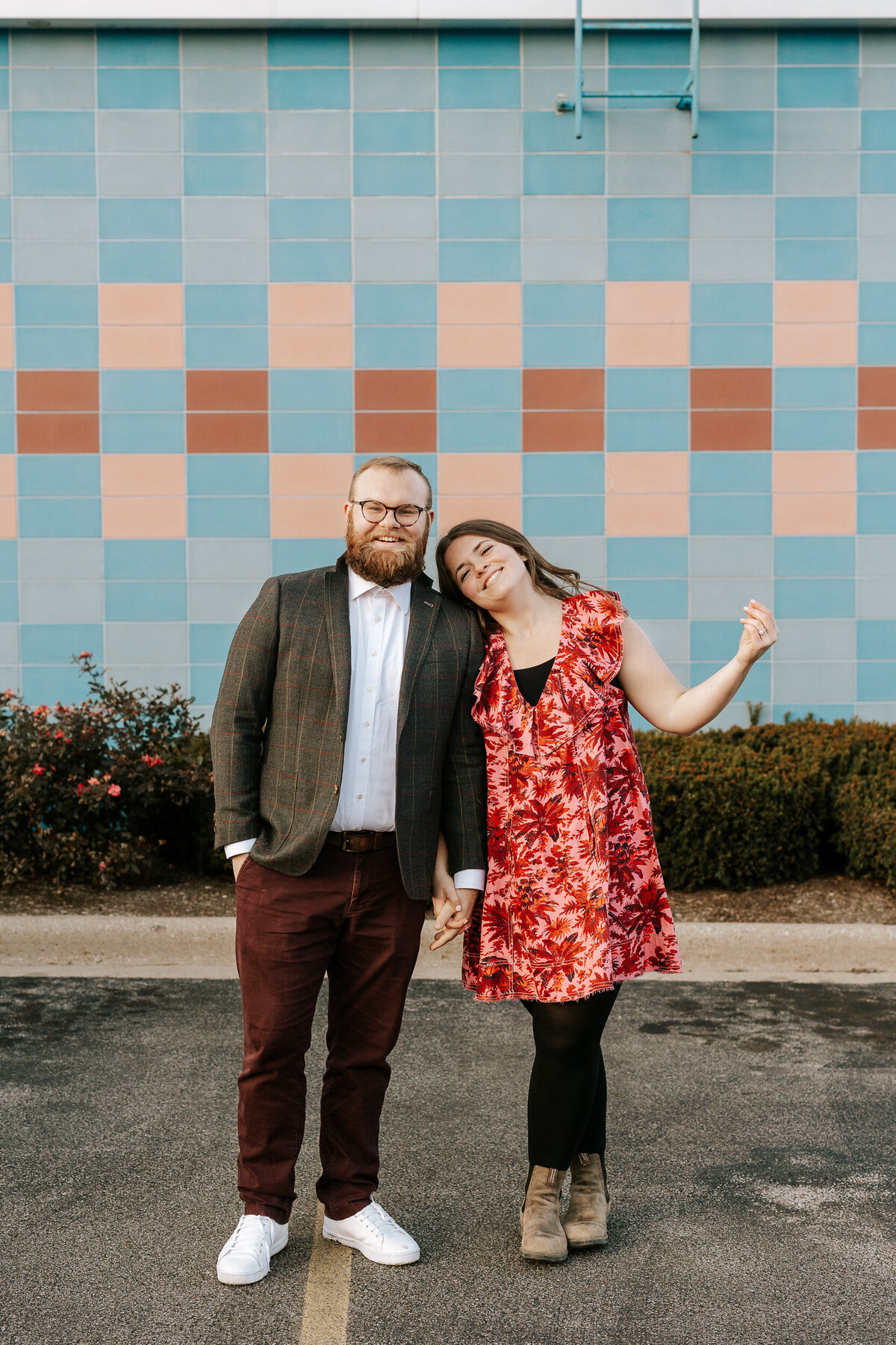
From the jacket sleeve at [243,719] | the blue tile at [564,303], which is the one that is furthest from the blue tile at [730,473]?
the jacket sleeve at [243,719]

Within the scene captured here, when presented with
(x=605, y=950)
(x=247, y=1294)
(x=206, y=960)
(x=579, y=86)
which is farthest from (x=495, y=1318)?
(x=579, y=86)

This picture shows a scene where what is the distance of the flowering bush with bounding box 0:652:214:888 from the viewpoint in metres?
6.20

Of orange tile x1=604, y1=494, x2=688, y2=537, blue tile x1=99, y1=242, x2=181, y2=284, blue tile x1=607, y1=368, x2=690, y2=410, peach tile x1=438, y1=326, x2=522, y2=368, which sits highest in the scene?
blue tile x1=99, y1=242, x2=181, y2=284

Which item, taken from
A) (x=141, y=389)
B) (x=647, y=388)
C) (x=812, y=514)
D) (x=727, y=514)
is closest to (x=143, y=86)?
(x=141, y=389)

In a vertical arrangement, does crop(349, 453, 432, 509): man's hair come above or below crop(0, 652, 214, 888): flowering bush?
above

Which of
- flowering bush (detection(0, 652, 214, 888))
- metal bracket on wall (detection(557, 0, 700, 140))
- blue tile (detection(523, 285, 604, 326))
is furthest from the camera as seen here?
blue tile (detection(523, 285, 604, 326))

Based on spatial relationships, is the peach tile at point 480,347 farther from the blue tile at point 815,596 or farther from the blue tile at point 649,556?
the blue tile at point 815,596

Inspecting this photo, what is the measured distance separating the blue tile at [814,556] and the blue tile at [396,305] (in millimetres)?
2832

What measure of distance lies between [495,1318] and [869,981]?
325 centimetres

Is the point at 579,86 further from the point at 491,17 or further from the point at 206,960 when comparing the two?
the point at 206,960

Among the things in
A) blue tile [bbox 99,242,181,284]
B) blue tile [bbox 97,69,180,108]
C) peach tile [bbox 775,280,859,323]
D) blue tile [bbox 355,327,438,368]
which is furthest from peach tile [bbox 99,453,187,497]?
peach tile [bbox 775,280,859,323]

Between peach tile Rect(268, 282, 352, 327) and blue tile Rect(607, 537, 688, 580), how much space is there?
2385 mm

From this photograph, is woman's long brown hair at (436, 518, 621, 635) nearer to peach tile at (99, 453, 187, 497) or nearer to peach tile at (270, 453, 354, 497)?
peach tile at (270, 453, 354, 497)

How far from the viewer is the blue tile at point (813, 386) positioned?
7.86m
